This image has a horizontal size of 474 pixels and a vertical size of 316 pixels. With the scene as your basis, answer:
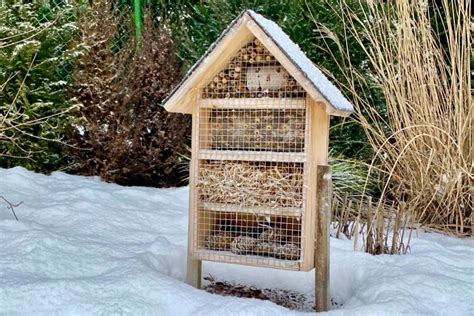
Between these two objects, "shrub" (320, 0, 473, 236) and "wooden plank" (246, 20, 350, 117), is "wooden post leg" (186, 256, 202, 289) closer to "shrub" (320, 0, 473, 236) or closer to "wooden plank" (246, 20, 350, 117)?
"wooden plank" (246, 20, 350, 117)

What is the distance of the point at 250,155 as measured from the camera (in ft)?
6.91

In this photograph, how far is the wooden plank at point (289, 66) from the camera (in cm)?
194

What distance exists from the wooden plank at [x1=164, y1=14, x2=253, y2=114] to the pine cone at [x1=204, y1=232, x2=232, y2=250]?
1.79 ft

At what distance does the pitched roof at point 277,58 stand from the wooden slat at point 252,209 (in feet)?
1.32

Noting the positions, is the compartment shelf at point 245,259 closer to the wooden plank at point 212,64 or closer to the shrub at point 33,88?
the wooden plank at point 212,64

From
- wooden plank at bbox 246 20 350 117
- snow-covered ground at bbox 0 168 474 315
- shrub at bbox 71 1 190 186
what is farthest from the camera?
shrub at bbox 71 1 190 186

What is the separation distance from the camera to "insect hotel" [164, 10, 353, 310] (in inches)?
80.6

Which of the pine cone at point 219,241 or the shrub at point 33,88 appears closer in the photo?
the pine cone at point 219,241

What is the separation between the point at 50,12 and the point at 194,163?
342 cm

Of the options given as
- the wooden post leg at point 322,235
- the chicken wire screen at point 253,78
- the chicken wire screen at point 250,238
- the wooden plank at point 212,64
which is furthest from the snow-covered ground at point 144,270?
the chicken wire screen at point 253,78

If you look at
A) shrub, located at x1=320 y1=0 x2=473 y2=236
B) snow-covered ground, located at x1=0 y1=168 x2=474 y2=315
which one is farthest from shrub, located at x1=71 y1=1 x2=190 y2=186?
Result: shrub, located at x1=320 y1=0 x2=473 y2=236

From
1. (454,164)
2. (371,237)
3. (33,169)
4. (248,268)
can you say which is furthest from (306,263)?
(33,169)

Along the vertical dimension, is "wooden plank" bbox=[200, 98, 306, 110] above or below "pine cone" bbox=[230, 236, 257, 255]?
above

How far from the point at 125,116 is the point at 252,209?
2354 millimetres
